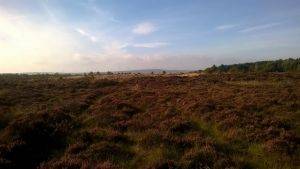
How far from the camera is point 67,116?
17.5m

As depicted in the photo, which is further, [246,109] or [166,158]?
[246,109]

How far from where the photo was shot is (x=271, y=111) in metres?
17.1

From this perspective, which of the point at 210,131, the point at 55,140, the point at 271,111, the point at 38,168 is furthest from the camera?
the point at 271,111

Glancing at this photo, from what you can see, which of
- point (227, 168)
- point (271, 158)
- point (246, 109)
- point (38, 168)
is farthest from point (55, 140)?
point (246, 109)

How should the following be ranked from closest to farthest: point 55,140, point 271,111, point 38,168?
point 38,168, point 55,140, point 271,111

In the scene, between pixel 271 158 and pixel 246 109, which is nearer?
pixel 271 158

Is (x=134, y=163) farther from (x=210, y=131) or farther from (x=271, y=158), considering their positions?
(x=210, y=131)

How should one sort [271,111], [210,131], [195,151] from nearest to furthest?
[195,151] < [210,131] < [271,111]

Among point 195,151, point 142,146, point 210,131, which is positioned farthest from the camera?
point 210,131

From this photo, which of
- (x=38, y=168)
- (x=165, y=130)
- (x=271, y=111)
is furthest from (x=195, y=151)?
(x=271, y=111)

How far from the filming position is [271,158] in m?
9.68

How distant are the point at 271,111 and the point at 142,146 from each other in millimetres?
8951

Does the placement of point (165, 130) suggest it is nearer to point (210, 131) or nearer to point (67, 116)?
point (210, 131)

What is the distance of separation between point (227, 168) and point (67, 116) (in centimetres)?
1118
